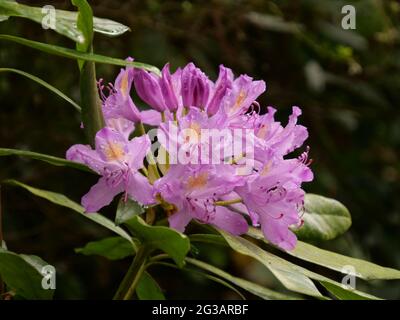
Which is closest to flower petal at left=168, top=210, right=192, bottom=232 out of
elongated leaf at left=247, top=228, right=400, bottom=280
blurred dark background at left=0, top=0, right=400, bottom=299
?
elongated leaf at left=247, top=228, right=400, bottom=280

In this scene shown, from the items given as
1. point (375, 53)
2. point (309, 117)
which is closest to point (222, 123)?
point (309, 117)

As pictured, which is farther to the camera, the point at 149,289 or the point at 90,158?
the point at 149,289

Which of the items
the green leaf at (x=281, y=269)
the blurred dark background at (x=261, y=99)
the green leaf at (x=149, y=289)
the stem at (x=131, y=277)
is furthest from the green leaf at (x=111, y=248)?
the blurred dark background at (x=261, y=99)

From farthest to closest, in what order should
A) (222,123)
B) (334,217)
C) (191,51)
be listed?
(191,51) < (334,217) < (222,123)

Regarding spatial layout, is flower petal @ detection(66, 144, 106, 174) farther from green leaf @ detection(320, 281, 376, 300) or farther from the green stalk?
green leaf @ detection(320, 281, 376, 300)

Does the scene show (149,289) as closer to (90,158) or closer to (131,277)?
(131,277)

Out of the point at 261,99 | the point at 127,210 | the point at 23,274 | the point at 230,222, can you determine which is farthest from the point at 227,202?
the point at 261,99

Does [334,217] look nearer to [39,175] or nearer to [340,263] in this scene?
[340,263]

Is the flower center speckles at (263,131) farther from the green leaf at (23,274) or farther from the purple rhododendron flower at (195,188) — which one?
the green leaf at (23,274)
